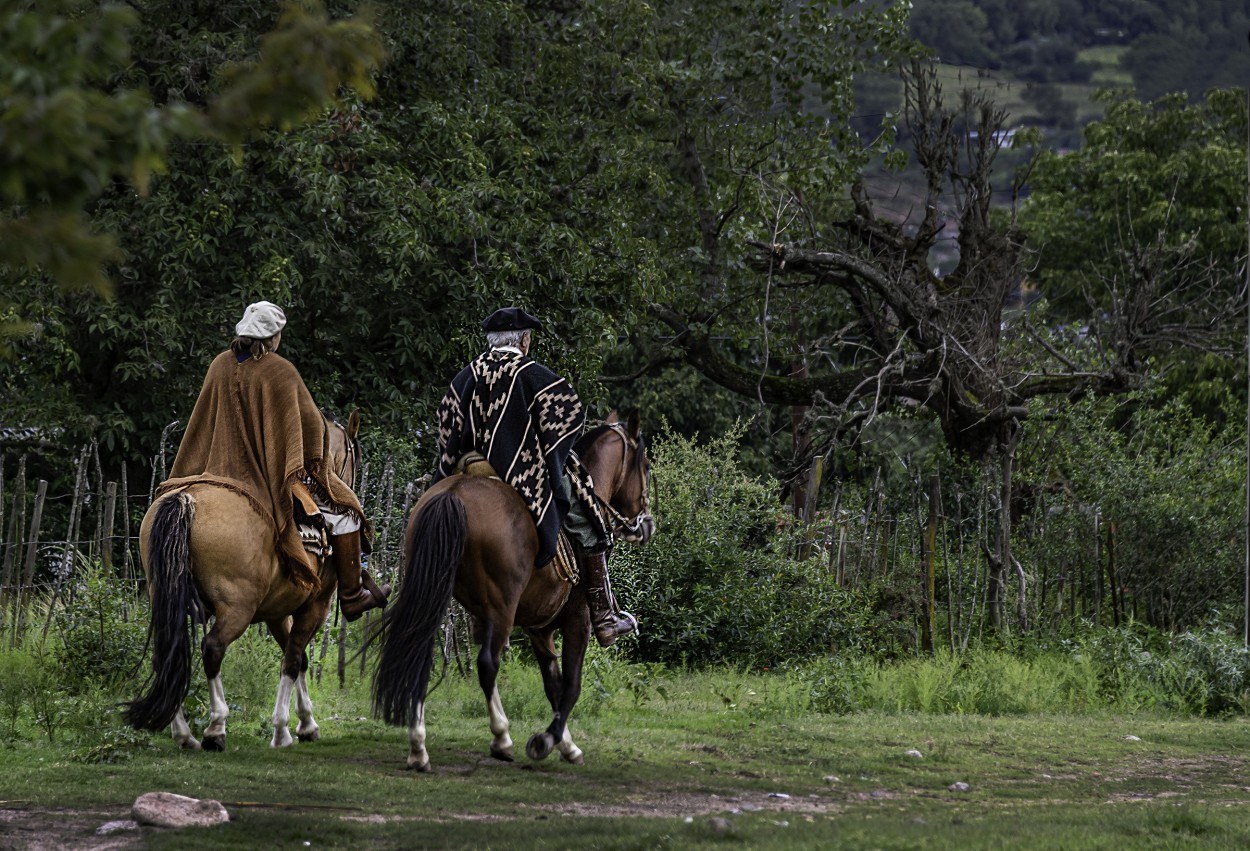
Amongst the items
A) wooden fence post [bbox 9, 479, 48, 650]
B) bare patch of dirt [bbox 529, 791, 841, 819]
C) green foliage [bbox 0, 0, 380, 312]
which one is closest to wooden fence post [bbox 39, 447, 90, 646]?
wooden fence post [bbox 9, 479, 48, 650]

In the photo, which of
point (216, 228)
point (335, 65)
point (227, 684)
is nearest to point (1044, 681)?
point (227, 684)

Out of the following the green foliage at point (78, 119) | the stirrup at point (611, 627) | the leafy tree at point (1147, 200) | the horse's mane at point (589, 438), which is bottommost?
the stirrup at point (611, 627)

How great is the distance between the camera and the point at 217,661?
7.79m

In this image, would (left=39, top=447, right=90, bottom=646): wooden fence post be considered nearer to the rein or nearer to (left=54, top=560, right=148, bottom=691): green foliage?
(left=54, top=560, right=148, bottom=691): green foliage

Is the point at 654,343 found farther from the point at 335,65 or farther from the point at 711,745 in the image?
the point at 335,65

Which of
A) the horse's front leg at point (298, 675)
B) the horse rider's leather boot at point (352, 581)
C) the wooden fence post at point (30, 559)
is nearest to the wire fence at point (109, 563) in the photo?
the wooden fence post at point (30, 559)

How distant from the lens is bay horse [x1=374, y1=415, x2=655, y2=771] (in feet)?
25.2

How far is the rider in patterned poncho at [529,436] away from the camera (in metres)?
8.16

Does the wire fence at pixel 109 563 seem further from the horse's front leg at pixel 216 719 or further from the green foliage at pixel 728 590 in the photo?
the horse's front leg at pixel 216 719

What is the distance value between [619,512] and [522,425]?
91 centimetres

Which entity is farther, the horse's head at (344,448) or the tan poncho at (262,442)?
the horse's head at (344,448)

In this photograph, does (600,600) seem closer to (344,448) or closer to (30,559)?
(344,448)

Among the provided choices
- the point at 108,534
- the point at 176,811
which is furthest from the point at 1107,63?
the point at 176,811

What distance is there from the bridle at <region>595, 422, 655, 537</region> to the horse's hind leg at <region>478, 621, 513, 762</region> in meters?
0.98
